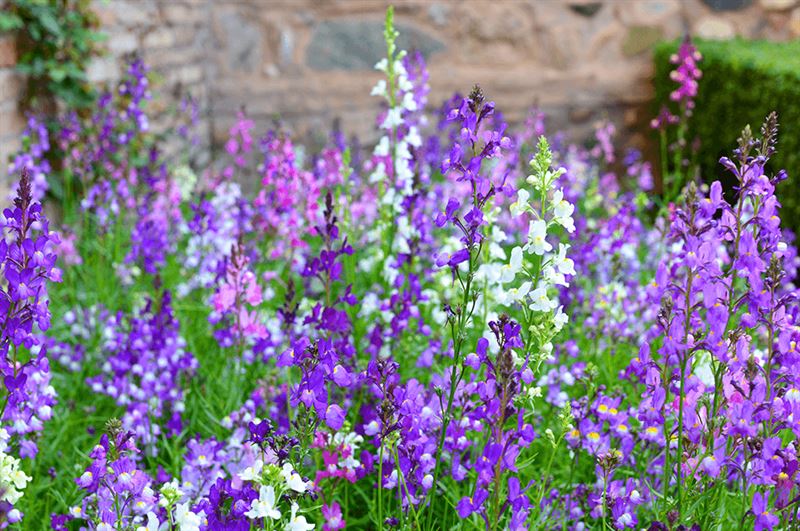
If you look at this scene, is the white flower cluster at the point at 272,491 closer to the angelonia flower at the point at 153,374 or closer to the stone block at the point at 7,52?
the angelonia flower at the point at 153,374

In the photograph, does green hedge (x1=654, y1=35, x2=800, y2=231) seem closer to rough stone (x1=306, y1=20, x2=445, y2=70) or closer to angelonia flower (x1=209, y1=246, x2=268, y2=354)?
rough stone (x1=306, y1=20, x2=445, y2=70)

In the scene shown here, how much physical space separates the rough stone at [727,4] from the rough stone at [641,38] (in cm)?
39

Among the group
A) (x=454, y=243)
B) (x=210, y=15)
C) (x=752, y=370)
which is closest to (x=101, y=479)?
(x=752, y=370)

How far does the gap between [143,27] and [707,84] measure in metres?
3.48

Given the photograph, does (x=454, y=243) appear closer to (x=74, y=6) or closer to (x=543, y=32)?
(x=74, y=6)

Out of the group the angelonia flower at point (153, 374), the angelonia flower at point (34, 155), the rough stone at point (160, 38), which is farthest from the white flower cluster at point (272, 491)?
the rough stone at point (160, 38)

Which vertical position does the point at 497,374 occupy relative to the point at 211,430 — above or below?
above

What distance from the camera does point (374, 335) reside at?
2.73 m

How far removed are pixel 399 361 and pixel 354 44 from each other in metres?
3.64

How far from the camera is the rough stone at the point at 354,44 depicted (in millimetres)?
6219

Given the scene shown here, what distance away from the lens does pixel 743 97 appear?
5586 mm

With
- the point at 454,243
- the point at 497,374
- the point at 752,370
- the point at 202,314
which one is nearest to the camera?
the point at 497,374

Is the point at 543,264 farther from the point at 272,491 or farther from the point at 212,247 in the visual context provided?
the point at 212,247

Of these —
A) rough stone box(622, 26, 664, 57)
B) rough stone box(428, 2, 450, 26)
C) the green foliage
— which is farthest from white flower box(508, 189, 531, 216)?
rough stone box(622, 26, 664, 57)
